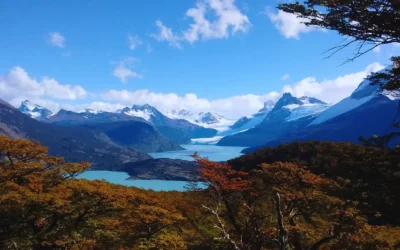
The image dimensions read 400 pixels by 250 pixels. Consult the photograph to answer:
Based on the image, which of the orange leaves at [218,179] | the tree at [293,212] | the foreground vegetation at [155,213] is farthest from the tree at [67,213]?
the tree at [293,212]

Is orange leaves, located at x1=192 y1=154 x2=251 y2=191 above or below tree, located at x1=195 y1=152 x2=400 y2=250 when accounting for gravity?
above

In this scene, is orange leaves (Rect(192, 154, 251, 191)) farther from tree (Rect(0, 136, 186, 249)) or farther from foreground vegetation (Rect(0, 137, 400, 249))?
tree (Rect(0, 136, 186, 249))

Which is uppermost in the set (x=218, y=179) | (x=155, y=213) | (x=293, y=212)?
(x=218, y=179)

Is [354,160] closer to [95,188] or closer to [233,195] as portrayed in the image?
[233,195]

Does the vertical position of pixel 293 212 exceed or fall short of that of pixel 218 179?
it falls short

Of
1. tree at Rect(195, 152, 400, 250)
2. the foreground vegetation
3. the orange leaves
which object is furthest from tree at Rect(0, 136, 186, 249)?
tree at Rect(195, 152, 400, 250)

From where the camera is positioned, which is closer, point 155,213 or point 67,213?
point 67,213

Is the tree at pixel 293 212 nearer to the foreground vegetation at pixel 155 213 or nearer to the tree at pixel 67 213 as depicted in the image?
the foreground vegetation at pixel 155 213

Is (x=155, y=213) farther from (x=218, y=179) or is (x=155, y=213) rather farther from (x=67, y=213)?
(x=67, y=213)

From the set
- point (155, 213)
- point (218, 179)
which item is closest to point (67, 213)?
point (155, 213)

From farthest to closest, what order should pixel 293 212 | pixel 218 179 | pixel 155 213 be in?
pixel 155 213 → pixel 218 179 → pixel 293 212

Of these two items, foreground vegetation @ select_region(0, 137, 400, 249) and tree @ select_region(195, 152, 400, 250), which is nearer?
tree @ select_region(195, 152, 400, 250)
